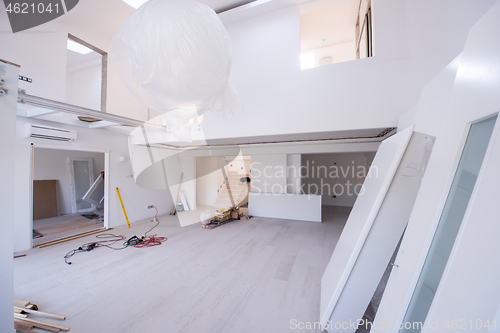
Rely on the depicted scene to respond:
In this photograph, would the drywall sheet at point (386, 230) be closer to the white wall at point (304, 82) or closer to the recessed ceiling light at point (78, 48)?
the white wall at point (304, 82)

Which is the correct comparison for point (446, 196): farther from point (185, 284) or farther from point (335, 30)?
point (335, 30)

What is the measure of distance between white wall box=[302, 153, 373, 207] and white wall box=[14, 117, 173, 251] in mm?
5737

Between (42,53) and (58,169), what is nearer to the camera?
(42,53)

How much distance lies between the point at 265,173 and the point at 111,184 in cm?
430

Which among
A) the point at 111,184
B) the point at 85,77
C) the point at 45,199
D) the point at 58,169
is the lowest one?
the point at 45,199

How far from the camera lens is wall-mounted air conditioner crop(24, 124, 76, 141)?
11.7 ft

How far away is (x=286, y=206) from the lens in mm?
5797

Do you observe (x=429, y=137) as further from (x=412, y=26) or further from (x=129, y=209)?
(x=129, y=209)

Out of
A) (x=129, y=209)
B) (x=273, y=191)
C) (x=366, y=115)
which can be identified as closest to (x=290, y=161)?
(x=273, y=191)

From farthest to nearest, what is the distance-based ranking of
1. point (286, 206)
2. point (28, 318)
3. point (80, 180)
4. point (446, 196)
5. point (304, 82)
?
point (80, 180)
point (286, 206)
point (304, 82)
point (28, 318)
point (446, 196)

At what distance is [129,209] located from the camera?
555 cm

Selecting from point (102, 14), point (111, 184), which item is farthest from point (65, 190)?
point (102, 14)

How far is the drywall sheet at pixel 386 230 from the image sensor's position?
1.51 m

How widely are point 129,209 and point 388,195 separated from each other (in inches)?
243
